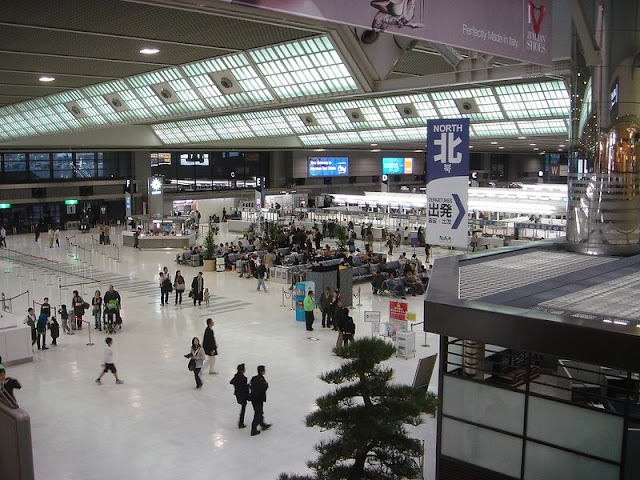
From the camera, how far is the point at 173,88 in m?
31.5

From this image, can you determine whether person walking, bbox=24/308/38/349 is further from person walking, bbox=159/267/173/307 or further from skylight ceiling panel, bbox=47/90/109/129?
skylight ceiling panel, bbox=47/90/109/129

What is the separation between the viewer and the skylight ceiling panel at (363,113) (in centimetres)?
3831

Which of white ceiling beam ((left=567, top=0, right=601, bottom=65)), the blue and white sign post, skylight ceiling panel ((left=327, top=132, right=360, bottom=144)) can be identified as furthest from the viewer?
skylight ceiling panel ((left=327, top=132, right=360, bottom=144))

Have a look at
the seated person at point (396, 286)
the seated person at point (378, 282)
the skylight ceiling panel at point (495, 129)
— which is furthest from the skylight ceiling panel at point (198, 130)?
the seated person at point (396, 286)

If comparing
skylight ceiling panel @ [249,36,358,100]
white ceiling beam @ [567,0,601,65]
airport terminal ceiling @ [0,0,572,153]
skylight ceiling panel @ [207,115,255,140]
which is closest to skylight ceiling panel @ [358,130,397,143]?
airport terminal ceiling @ [0,0,572,153]

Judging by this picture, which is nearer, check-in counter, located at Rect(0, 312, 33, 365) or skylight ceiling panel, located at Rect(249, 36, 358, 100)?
check-in counter, located at Rect(0, 312, 33, 365)

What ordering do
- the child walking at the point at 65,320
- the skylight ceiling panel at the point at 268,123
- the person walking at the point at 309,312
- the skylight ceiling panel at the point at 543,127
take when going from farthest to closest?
the skylight ceiling panel at the point at 268,123, the skylight ceiling panel at the point at 543,127, the person walking at the point at 309,312, the child walking at the point at 65,320

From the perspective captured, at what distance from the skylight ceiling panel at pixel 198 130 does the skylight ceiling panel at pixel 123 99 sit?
685cm

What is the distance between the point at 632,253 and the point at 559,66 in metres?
4.55

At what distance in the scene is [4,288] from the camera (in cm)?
2452

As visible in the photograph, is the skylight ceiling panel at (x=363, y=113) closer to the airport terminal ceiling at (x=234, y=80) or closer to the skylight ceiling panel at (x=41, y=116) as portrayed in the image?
the airport terminal ceiling at (x=234, y=80)

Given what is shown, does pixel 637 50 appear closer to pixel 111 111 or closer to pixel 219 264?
pixel 219 264

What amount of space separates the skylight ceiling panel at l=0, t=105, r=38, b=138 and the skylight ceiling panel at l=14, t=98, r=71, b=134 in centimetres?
32

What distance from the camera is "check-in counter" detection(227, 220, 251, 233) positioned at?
149 ft
